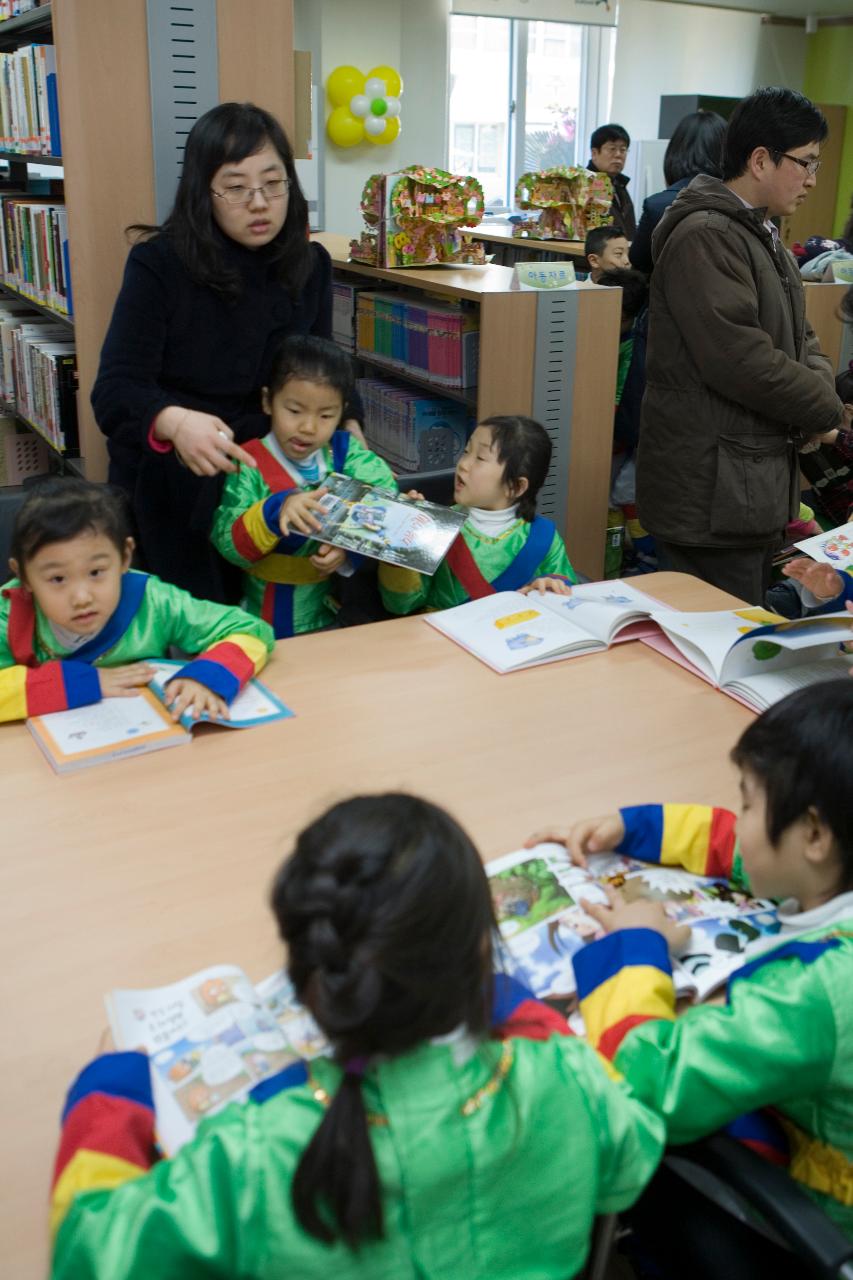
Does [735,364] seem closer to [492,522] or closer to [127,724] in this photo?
[492,522]

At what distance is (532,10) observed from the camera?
8.77 m

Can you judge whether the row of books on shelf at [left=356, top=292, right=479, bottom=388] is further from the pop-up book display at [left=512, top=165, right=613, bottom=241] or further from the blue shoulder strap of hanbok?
the blue shoulder strap of hanbok

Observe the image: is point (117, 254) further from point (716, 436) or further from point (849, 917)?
point (849, 917)

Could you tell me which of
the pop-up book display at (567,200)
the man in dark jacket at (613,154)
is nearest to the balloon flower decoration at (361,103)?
the man in dark jacket at (613,154)

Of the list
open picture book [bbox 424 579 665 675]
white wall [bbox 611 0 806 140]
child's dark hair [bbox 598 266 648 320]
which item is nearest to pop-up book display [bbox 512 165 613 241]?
child's dark hair [bbox 598 266 648 320]

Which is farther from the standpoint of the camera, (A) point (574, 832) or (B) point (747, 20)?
(B) point (747, 20)

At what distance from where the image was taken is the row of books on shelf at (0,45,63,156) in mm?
3332

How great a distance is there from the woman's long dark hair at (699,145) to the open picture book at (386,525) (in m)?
2.39

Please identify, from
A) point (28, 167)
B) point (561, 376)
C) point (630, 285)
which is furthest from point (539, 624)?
point (28, 167)

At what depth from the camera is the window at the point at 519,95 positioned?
355 inches

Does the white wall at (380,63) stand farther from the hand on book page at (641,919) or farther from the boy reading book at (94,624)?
the hand on book page at (641,919)

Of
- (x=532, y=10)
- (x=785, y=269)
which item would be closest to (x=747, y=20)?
(x=532, y=10)

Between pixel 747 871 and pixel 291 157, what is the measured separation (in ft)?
5.42

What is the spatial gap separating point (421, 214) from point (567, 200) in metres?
1.68
